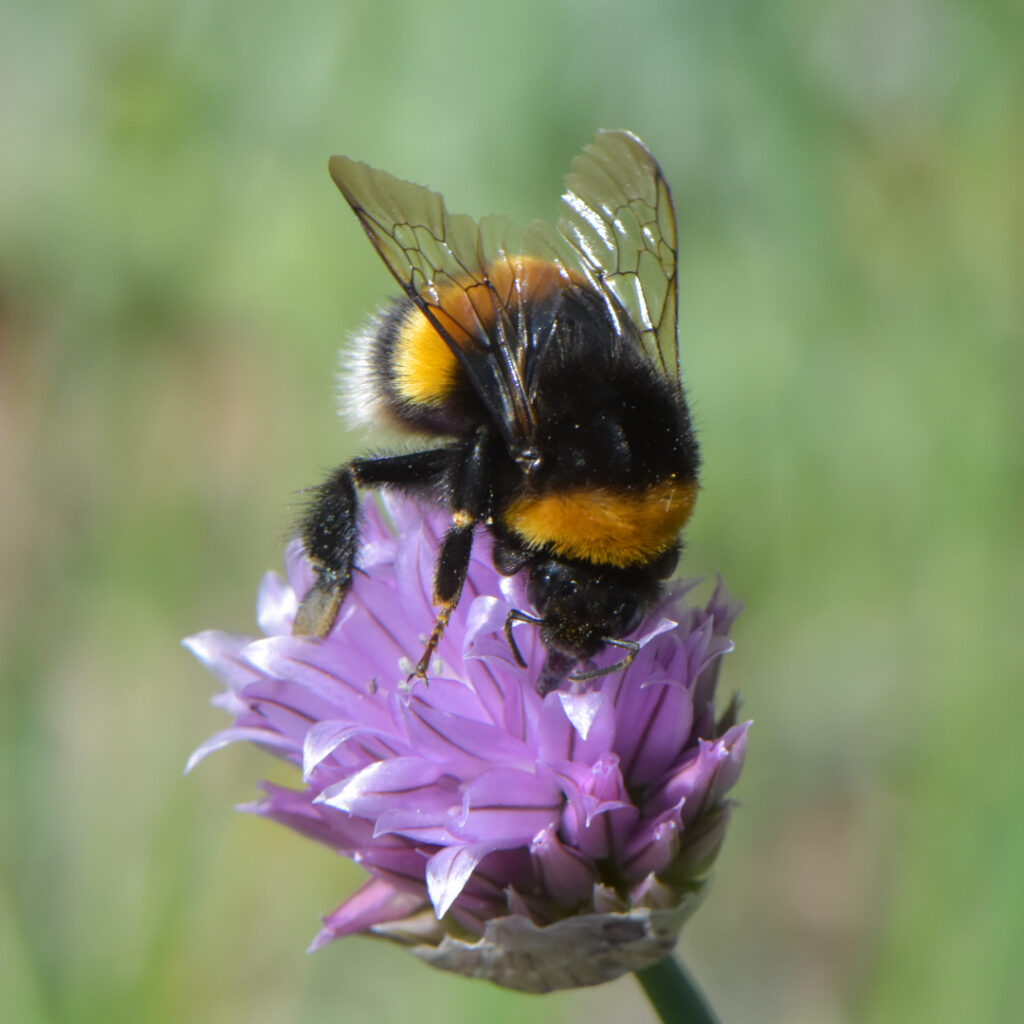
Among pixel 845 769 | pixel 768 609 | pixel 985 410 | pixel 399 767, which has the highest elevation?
pixel 985 410

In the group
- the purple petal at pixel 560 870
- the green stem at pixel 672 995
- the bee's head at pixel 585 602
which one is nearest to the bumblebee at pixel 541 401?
the bee's head at pixel 585 602

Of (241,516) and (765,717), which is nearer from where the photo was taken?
(765,717)

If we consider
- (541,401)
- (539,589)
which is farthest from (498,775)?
(541,401)

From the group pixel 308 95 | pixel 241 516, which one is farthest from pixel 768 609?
pixel 308 95

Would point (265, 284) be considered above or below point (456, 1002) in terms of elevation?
above

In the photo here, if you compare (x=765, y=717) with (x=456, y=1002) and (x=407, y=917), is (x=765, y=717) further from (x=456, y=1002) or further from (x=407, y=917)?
(x=407, y=917)

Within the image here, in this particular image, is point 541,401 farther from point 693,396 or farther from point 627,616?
point 693,396

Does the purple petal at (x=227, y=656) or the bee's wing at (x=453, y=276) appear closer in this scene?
the bee's wing at (x=453, y=276)

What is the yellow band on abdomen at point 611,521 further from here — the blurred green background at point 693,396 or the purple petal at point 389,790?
the blurred green background at point 693,396

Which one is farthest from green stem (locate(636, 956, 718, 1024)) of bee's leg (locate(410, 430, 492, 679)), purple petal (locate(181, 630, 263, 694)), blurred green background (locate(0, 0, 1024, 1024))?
blurred green background (locate(0, 0, 1024, 1024))
